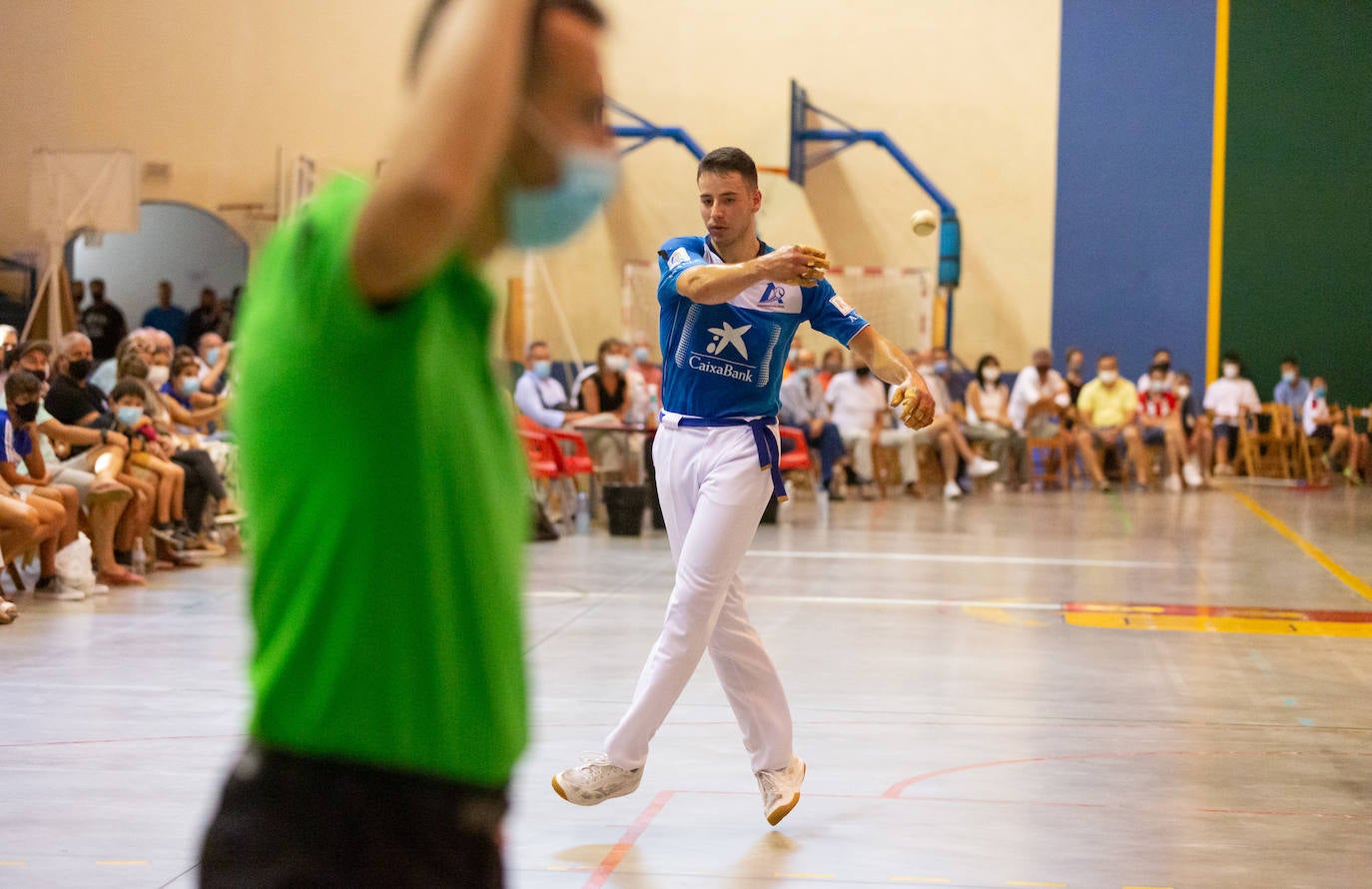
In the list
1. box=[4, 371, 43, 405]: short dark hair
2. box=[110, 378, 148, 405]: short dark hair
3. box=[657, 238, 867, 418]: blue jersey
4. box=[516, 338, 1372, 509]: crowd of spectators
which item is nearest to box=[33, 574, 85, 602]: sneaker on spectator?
box=[4, 371, 43, 405]: short dark hair

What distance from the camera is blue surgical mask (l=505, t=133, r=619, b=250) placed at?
4.51 ft

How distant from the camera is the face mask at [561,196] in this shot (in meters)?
1.37

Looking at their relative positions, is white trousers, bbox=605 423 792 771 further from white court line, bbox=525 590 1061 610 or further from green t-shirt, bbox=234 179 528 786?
white court line, bbox=525 590 1061 610

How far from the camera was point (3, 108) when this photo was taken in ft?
75.3

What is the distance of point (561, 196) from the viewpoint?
1381mm

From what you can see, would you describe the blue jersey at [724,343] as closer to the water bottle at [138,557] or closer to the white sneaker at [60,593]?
the white sneaker at [60,593]

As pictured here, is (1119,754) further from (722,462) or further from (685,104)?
(685,104)

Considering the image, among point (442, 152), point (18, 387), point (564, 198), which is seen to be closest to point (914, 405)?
point (564, 198)

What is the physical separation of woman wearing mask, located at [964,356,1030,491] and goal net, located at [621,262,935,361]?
1.69 m

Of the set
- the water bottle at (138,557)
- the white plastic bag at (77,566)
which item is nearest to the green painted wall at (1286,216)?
the water bottle at (138,557)

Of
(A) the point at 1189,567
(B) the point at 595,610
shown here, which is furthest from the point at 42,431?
(A) the point at 1189,567

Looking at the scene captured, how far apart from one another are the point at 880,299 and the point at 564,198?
20872 millimetres

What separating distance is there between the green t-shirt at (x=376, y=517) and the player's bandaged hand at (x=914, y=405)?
290cm

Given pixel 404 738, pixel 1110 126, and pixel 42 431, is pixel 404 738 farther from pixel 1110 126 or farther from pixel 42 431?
pixel 1110 126
